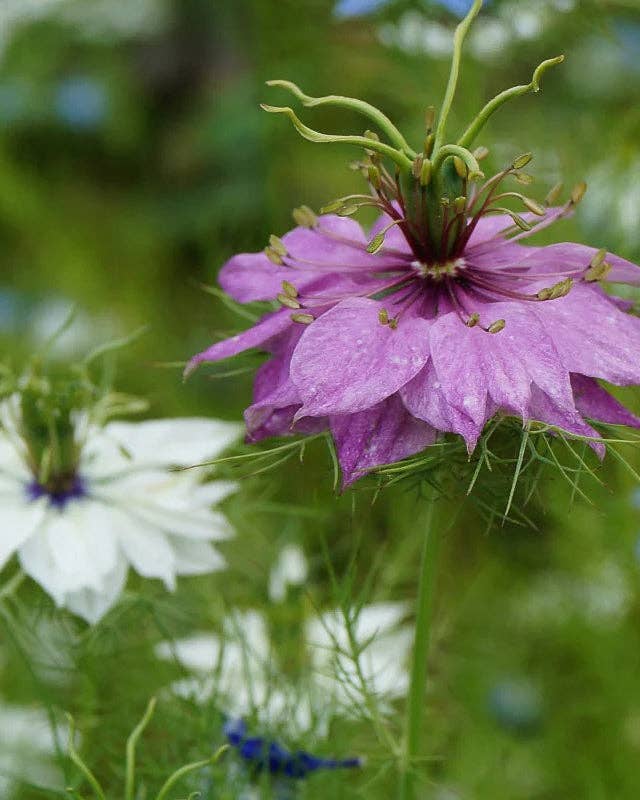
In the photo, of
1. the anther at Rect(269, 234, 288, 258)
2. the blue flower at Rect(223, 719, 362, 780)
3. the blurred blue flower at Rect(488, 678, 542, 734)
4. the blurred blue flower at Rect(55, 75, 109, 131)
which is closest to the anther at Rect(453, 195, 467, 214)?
the anther at Rect(269, 234, 288, 258)

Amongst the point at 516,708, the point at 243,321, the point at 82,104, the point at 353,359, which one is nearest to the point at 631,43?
the point at 82,104

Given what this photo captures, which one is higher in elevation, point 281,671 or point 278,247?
point 278,247

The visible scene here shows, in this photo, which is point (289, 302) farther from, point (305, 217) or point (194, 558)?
point (194, 558)

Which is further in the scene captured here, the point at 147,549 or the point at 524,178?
the point at 147,549

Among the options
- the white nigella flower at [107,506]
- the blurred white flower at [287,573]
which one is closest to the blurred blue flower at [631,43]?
the blurred white flower at [287,573]

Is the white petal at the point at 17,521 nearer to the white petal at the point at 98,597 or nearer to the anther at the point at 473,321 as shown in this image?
the white petal at the point at 98,597

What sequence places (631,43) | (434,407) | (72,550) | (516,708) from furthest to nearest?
(631,43) < (516,708) < (72,550) < (434,407)

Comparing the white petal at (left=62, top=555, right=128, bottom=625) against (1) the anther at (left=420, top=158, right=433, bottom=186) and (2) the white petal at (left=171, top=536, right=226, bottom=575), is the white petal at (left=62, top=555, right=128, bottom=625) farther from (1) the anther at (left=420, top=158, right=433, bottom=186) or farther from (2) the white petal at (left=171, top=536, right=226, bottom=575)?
(1) the anther at (left=420, top=158, right=433, bottom=186)

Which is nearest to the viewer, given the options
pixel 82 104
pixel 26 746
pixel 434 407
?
pixel 434 407

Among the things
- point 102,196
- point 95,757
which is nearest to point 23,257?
point 102,196
